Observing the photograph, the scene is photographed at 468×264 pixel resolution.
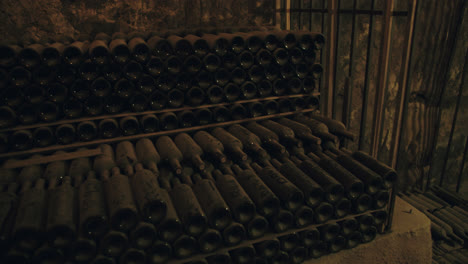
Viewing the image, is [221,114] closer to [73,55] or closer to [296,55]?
[296,55]

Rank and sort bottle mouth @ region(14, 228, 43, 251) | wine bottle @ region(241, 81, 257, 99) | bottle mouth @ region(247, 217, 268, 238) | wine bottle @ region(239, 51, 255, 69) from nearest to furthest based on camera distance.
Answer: bottle mouth @ region(14, 228, 43, 251), bottle mouth @ region(247, 217, 268, 238), wine bottle @ region(239, 51, 255, 69), wine bottle @ region(241, 81, 257, 99)

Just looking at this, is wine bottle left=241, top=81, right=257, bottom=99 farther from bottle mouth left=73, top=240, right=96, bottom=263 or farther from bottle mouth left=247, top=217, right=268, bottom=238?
bottle mouth left=73, top=240, right=96, bottom=263

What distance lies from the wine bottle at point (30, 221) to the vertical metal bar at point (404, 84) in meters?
2.74

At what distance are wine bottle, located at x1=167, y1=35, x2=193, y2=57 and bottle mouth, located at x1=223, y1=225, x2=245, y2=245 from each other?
1.61 m

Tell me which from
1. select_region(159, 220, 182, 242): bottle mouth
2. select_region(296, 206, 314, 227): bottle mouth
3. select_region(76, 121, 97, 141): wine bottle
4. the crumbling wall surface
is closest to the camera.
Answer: select_region(159, 220, 182, 242): bottle mouth

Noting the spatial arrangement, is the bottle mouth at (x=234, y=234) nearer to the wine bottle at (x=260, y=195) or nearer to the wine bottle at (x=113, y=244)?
the wine bottle at (x=260, y=195)

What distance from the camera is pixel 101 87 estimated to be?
292 cm

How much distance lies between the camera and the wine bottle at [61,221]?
1.98 meters

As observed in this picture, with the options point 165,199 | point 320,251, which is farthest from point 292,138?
point 165,199

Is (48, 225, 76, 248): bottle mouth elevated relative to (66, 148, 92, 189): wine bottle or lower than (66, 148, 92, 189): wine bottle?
lower

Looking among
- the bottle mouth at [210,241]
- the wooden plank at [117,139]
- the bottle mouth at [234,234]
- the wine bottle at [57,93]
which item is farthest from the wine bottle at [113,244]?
the wine bottle at [57,93]

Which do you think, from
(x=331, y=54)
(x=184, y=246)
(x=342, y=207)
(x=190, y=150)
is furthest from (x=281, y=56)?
(x=184, y=246)

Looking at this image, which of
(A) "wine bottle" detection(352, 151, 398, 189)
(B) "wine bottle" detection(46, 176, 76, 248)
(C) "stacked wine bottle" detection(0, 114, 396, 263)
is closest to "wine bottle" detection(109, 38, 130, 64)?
(C) "stacked wine bottle" detection(0, 114, 396, 263)

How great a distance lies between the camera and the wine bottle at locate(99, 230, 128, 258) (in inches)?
81.9
